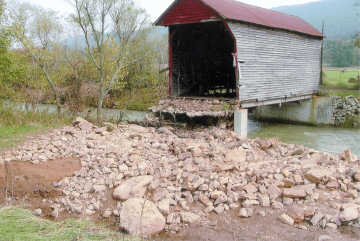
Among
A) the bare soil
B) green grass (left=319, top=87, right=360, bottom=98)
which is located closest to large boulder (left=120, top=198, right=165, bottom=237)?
the bare soil

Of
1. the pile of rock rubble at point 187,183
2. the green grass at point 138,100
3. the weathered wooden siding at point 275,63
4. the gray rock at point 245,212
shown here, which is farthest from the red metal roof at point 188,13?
the green grass at point 138,100

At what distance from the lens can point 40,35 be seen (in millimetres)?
17047

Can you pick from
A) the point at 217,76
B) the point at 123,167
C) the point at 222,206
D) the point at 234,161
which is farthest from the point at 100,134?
the point at 217,76

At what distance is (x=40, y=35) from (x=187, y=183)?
1307 cm

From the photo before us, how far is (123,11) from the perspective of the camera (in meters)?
15.7

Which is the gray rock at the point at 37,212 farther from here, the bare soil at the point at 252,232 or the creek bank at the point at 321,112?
the creek bank at the point at 321,112

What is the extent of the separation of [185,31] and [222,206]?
11451 millimetres

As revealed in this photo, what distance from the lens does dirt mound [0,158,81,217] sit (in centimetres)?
652

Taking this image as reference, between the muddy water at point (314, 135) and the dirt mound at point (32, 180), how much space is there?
1097 cm

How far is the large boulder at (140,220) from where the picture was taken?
5527 millimetres

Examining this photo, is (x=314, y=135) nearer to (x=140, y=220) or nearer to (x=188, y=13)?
(x=188, y=13)

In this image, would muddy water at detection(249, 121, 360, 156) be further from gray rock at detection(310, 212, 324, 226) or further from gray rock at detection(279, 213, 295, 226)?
gray rock at detection(279, 213, 295, 226)

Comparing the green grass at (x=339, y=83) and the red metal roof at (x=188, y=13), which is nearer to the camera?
the red metal roof at (x=188, y=13)

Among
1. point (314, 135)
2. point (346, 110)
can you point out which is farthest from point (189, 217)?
point (346, 110)
